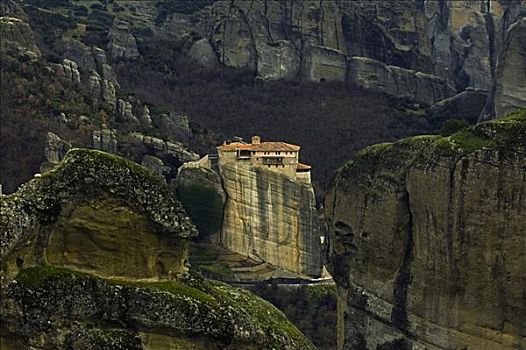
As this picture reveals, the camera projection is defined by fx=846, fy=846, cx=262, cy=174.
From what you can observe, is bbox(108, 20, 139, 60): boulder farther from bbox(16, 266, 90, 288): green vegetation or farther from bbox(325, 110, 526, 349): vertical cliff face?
bbox(16, 266, 90, 288): green vegetation

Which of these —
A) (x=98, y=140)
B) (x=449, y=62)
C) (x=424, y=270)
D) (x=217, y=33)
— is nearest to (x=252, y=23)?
(x=217, y=33)

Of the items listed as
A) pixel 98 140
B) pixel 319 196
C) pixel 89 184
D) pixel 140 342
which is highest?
pixel 89 184

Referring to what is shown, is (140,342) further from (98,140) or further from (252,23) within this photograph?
(252,23)

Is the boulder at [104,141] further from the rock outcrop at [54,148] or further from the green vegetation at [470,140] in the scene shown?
the green vegetation at [470,140]

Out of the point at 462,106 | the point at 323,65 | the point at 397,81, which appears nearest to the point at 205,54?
the point at 323,65

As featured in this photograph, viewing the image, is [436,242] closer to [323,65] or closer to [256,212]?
[256,212]

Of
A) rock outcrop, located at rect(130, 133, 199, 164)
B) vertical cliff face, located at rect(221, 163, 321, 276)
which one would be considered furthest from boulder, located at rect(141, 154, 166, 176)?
vertical cliff face, located at rect(221, 163, 321, 276)

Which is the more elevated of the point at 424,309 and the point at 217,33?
the point at 217,33
